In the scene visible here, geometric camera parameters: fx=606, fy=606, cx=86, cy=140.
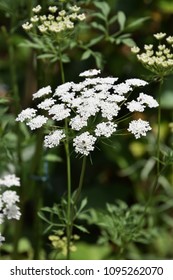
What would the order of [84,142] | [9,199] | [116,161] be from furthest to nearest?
[116,161] → [9,199] → [84,142]

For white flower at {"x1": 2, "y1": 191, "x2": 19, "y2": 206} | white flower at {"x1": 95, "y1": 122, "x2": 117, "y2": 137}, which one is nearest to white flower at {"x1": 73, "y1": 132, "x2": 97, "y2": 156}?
white flower at {"x1": 95, "y1": 122, "x2": 117, "y2": 137}

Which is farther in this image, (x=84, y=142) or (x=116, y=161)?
(x=116, y=161)

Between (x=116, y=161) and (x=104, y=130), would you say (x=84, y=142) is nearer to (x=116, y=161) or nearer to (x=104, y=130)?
(x=104, y=130)

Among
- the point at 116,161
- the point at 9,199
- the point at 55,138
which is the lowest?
the point at 9,199

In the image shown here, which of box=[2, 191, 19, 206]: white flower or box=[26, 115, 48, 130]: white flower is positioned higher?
box=[26, 115, 48, 130]: white flower

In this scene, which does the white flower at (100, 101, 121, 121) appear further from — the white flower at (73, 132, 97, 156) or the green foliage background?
the green foliage background

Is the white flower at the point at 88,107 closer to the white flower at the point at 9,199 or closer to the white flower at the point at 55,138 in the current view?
the white flower at the point at 55,138

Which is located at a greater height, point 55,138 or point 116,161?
point 116,161

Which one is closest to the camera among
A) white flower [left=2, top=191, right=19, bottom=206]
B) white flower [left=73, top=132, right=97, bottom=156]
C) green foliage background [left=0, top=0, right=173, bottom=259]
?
white flower [left=73, top=132, right=97, bottom=156]

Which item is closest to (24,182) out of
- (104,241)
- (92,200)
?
(104,241)

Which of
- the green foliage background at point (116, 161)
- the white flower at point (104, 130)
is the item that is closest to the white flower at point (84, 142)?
the white flower at point (104, 130)

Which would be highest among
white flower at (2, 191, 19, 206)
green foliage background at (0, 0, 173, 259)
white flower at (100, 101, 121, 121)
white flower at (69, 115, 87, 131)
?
green foliage background at (0, 0, 173, 259)

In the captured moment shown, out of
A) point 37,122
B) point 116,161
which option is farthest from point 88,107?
point 116,161

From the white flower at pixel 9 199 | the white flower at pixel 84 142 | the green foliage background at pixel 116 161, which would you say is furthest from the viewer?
the green foliage background at pixel 116 161
